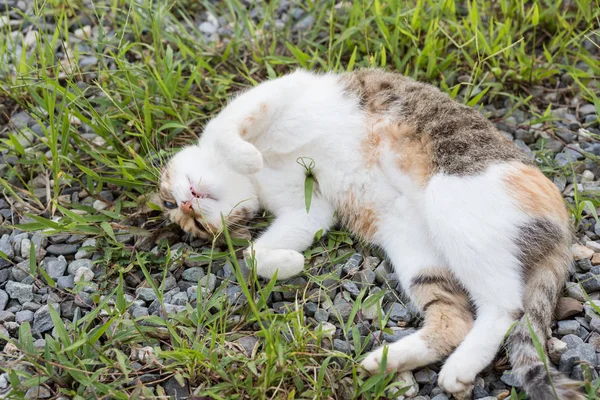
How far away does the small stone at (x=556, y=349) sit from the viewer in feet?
7.58

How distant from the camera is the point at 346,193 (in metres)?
2.90

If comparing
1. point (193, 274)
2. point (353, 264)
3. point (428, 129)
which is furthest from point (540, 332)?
point (193, 274)

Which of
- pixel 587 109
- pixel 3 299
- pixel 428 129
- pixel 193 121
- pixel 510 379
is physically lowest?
pixel 3 299

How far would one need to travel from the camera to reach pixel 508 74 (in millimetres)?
3490

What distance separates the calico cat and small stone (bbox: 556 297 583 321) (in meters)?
0.09

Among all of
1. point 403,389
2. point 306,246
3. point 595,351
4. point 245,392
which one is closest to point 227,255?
point 306,246

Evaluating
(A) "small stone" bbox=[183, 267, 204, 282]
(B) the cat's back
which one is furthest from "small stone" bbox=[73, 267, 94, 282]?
(B) the cat's back

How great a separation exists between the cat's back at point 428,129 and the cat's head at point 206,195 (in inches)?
26.6

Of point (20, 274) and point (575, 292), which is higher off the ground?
point (575, 292)

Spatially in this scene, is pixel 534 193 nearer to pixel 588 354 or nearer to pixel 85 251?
pixel 588 354

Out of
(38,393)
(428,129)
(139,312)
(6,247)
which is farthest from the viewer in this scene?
(6,247)

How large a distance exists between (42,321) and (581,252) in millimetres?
2208

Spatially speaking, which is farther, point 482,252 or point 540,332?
point 482,252

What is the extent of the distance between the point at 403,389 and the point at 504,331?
0.44 metres
